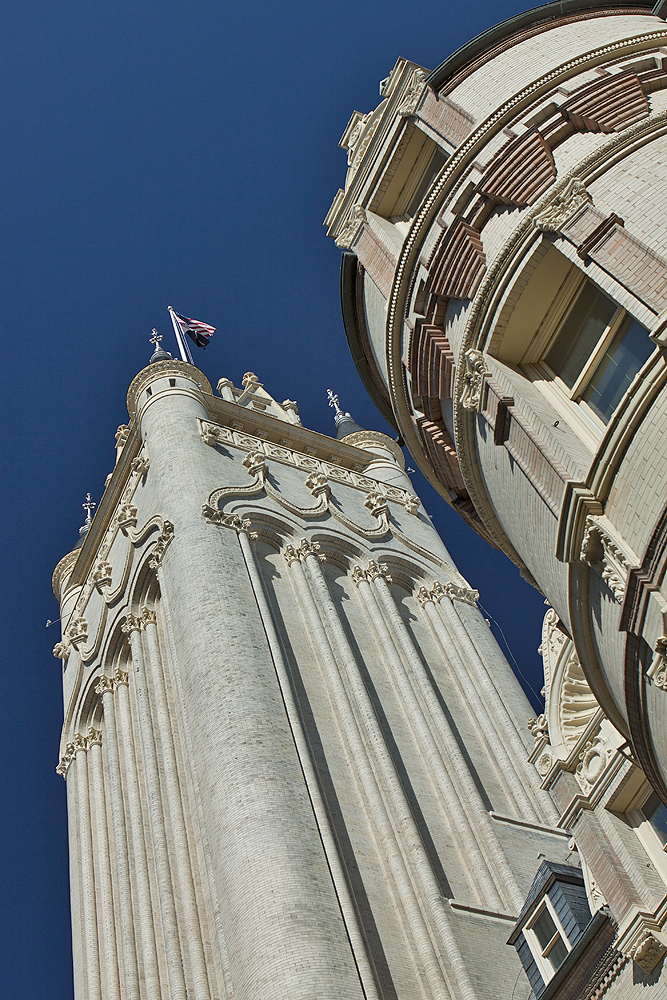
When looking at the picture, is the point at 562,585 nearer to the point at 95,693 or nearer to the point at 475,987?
the point at 475,987

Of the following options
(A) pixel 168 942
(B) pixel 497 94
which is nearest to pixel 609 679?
(B) pixel 497 94

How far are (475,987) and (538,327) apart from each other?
1392 centimetres

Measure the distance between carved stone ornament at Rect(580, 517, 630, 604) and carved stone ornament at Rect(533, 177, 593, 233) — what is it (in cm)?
413

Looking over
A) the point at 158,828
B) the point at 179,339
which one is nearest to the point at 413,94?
the point at 158,828

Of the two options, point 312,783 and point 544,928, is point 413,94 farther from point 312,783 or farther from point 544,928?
point 544,928

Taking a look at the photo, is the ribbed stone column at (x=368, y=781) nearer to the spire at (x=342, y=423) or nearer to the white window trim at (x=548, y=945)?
the white window trim at (x=548, y=945)

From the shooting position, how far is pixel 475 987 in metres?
20.8

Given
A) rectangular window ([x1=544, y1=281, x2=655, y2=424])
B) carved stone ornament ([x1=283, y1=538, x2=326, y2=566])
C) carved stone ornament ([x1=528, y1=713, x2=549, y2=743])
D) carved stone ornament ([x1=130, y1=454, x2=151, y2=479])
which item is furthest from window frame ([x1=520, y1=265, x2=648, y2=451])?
carved stone ornament ([x1=130, y1=454, x2=151, y2=479])

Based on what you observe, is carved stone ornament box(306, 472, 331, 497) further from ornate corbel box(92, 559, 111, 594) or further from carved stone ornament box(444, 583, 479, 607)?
ornate corbel box(92, 559, 111, 594)

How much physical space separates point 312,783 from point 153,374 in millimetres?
22823

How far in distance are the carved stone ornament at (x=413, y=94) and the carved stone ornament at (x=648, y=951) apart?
1398cm

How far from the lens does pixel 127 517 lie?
3678cm

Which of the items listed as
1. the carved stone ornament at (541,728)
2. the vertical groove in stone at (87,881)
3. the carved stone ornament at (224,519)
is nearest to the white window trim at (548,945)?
the carved stone ornament at (541,728)

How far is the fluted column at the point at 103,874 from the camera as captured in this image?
27656 mm
